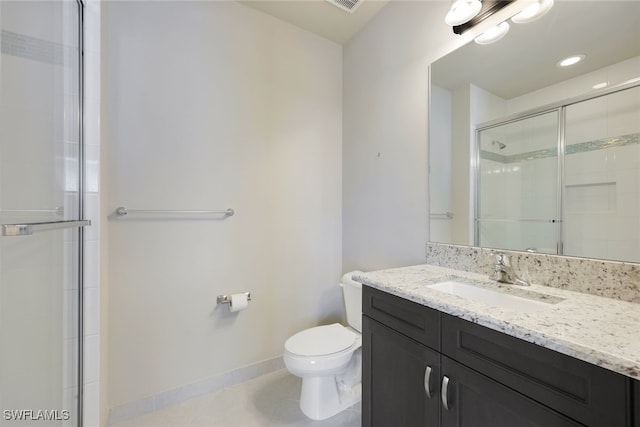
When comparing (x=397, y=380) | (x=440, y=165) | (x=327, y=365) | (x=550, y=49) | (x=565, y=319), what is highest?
(x=550, y=49)

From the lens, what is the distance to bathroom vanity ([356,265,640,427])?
1.86ft

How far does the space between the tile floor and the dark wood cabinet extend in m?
0.48

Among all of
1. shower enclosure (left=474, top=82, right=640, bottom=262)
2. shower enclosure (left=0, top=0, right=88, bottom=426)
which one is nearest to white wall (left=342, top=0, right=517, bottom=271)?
shower enclosure (left=474, top=82, right=640, bottom=262)

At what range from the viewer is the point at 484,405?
76cm

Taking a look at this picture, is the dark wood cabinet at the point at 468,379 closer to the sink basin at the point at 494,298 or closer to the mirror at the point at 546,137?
the sink basin at the point at 494,298

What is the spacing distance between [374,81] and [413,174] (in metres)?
0.78

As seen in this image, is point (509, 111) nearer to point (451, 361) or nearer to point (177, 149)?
point (451, 361)

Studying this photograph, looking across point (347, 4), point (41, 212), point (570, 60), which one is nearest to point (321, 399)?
point (41, 212)

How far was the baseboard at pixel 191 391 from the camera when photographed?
5.06 ft

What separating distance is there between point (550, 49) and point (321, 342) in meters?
1.76

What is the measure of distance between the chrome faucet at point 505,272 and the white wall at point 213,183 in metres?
1.29

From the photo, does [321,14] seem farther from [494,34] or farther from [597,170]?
[597,170]

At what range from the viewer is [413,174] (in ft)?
5.44

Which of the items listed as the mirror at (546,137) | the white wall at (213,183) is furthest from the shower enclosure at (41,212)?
the mirror at (546,137)
